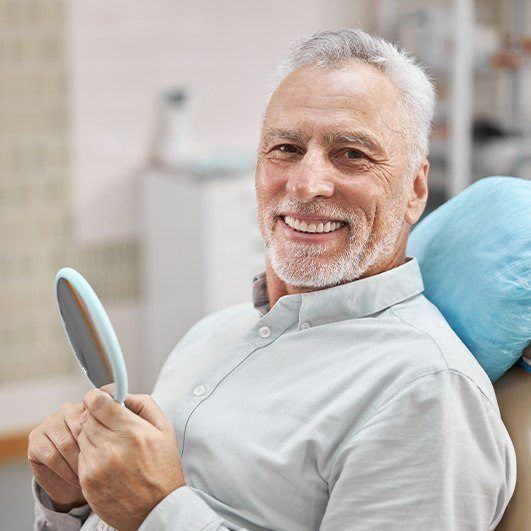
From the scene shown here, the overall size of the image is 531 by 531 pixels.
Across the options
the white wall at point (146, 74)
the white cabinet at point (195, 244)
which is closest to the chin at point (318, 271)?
the white cabinet at point (195, 244)

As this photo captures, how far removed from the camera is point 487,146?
11.8 feet

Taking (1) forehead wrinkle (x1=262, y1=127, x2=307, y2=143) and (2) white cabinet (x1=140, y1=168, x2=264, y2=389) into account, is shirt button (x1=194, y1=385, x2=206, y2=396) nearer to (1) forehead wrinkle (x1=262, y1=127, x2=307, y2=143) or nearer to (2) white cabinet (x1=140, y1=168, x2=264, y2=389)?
(1) forehead wrinkle (x1=262, y1=127, x2=307, y2=143)

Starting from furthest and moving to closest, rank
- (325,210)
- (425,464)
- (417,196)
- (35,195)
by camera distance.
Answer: (35,195) < (417,196) < (325,210) < (425,464)

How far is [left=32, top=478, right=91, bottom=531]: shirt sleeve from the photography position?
1440 mm

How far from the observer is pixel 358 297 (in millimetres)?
1370

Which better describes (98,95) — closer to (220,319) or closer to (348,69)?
(220,319)

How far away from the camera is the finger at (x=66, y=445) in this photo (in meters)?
1.34

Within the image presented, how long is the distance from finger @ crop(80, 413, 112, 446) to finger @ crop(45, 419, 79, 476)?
13 cm

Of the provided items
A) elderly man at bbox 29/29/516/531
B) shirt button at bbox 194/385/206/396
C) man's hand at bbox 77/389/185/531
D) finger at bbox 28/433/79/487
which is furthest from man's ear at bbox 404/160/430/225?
finger at bbox 28/433/79/487

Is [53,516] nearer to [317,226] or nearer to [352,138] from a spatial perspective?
[317,226]

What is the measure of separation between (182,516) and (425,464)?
0.32 meters

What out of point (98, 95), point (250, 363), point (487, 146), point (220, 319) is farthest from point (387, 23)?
point (250, 363)

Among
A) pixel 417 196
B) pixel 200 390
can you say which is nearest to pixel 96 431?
pixel 200 390

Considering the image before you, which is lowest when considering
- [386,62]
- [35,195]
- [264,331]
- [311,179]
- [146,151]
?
[35,195]
